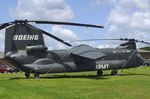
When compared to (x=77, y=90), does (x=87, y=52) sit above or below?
above

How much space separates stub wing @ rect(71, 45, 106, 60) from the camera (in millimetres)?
39425

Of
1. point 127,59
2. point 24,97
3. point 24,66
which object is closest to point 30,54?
point 24,66

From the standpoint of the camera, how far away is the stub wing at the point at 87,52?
39.4 meters

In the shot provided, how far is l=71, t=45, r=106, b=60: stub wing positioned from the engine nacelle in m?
3.24

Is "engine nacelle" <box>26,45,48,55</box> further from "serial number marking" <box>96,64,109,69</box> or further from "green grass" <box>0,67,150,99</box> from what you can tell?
"green grass" <box>0,67,150,99</box>

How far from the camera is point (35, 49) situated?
38781mm

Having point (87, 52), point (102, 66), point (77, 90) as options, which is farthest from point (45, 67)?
point (77, 90)

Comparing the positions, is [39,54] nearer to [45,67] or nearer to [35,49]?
[35,49]

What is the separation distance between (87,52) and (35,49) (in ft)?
18.4

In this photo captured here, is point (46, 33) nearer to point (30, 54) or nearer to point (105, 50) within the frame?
point (30, 54)

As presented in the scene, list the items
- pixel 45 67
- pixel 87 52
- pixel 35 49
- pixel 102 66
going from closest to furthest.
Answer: pixel 35 49 < pixel 45 67 < pixel 87 52 < pixel 102 66

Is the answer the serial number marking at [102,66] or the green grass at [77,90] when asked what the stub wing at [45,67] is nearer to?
the serial number marking at [102,66]

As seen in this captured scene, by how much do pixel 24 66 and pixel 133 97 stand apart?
68.5ft

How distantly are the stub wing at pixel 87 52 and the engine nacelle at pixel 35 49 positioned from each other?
3.24 metres
